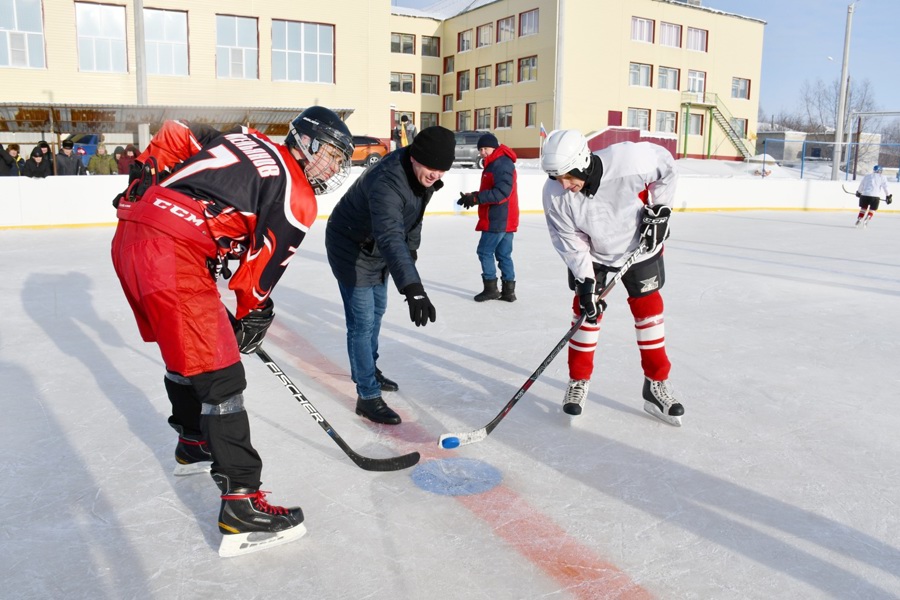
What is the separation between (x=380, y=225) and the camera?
290cm

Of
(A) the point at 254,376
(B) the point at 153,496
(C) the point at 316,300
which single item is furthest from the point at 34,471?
(C) the point at 316,300

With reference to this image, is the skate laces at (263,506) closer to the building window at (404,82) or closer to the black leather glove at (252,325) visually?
the black leather glove at (252,325)

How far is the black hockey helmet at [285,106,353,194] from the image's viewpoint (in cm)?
221

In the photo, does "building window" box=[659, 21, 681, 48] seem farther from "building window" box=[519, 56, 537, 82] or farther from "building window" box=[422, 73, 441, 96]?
"building window" box=[422, 73, 441, 96]

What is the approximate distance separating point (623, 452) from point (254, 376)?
1977 millimetres

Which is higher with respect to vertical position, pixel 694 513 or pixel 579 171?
pixel 579 171

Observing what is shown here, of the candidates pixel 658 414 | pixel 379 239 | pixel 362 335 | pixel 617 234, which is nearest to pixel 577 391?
pixel 658 414

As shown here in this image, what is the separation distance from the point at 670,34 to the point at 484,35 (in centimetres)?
824

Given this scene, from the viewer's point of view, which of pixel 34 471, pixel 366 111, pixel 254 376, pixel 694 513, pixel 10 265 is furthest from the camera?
pixel 366 111

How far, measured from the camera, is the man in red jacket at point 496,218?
5902mm

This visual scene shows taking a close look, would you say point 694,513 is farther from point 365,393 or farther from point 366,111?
point 366,111

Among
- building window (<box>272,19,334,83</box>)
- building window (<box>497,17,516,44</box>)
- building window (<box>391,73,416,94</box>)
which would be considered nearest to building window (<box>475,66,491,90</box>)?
building window (<box>497,17,516,44</box>)

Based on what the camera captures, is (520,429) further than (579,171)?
Yes

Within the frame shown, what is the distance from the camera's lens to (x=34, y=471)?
267cm
